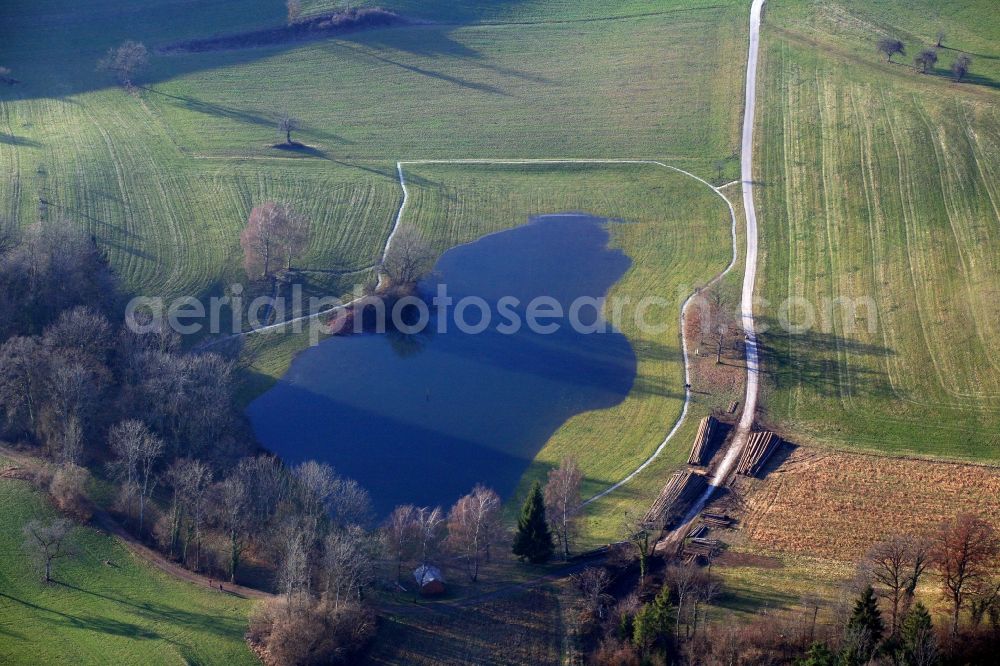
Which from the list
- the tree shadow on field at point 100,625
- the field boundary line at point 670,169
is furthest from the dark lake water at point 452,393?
the tree shadow on field at point 100,625

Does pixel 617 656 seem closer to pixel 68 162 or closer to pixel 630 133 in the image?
pixel 630 133

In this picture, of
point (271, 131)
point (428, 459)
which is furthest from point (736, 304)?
point (271, 131)

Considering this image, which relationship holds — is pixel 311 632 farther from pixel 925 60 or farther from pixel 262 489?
pixel 925 60

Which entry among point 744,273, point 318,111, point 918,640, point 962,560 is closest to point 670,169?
point 744,273

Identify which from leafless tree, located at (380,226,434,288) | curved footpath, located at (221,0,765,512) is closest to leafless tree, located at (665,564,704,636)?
curved footpath, located at (221,0,765,512)

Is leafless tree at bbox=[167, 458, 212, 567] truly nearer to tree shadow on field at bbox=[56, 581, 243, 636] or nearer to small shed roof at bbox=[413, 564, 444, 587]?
tree shadow on field at bbox=[56, 581, 243, 636]

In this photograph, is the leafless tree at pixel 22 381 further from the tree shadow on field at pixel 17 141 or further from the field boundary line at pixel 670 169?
the tree shadow on field at pixel 17 141
